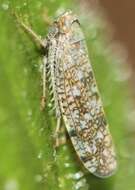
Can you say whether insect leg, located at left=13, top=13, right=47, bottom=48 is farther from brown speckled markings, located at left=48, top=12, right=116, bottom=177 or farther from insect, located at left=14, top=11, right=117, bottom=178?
brown speckled markings, located at left=48, top=12, right=116, bottom=177

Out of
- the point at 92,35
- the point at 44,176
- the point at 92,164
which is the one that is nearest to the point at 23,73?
the point at 44,176

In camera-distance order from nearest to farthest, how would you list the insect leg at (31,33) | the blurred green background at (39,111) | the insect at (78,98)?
1. the blurred green background at (39,111)
2. the insect leg at (31,33)
3. the insect at (78,98)

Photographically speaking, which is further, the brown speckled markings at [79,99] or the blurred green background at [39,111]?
the brown speckled markings at [79,99]

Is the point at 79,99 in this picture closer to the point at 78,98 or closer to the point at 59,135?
the point at 78,98

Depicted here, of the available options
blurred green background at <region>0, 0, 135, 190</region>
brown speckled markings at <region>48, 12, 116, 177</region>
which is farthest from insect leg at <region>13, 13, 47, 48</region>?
brown speckled markings at <region>48, 12, 116, 177</region>

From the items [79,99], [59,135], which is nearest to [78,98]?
[79,99]

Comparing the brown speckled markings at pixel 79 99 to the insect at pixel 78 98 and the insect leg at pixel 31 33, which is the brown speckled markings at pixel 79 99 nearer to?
the insect at pixel 78 98

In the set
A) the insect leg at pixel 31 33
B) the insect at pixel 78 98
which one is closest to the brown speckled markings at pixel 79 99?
the insect at pixel 78 98

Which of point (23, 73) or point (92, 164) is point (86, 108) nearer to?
point (92, 164)
